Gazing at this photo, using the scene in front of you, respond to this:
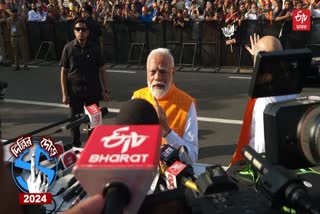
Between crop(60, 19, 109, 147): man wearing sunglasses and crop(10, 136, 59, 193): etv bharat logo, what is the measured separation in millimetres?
2551

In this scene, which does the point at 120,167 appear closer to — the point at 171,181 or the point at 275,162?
the point at 275,162

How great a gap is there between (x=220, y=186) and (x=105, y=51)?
1211 centimetres

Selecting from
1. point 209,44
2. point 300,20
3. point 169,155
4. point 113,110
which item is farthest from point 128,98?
point 169,155

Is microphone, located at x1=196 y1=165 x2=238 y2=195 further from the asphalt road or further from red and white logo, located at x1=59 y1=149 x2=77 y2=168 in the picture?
the asphalt road

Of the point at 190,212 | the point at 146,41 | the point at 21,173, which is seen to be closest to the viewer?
the point at 190,212

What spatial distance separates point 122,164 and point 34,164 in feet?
5.98

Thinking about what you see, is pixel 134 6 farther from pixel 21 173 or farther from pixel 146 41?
pixel 21 173

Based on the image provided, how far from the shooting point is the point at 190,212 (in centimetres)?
115

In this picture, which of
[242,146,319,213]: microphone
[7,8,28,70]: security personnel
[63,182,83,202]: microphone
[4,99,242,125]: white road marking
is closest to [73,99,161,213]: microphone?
[242,146,319,213]: microphone

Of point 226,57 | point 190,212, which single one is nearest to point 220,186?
point 190,212

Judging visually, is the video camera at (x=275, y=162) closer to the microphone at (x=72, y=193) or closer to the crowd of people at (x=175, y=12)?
the microphone at (x=72, y=193)

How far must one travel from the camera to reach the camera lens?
3.84 ft

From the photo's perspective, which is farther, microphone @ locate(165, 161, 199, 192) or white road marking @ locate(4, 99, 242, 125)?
white road marking @ locate(4, 99, 242, 125)

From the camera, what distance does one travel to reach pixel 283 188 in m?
1.07
